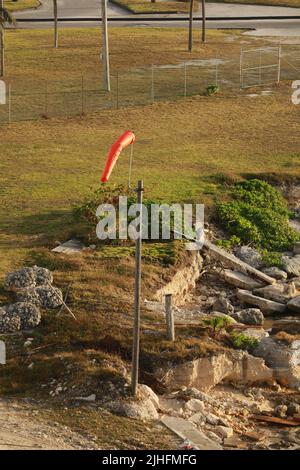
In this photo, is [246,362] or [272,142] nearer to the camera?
[246,362]

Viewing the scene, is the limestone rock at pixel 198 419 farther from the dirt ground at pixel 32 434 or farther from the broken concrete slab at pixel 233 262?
the broken concrete slab at pixel 233 262

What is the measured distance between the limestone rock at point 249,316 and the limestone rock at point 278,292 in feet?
4.44

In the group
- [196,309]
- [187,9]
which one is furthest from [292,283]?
[187,9]

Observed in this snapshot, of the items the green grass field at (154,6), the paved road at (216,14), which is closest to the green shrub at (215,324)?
the paved road at (216,14)

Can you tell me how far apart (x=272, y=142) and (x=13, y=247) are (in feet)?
42.8

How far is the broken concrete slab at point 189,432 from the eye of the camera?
59.4 feet

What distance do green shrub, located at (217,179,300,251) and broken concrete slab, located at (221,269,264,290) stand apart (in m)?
2.02

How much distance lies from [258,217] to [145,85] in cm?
1748

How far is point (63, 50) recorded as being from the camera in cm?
5366

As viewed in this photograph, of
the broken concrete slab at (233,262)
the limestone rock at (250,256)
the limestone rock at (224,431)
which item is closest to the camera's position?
the limestone rock at (224,431)

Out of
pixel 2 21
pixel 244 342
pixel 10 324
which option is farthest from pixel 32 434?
pixel 2 21

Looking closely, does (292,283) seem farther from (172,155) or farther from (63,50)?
(63,50)

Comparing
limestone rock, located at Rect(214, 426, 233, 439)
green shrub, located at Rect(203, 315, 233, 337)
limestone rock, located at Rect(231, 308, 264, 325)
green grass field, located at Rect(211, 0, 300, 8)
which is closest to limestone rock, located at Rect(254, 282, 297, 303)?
limestone rock, located at Rect(231, 308, 264, 325)
